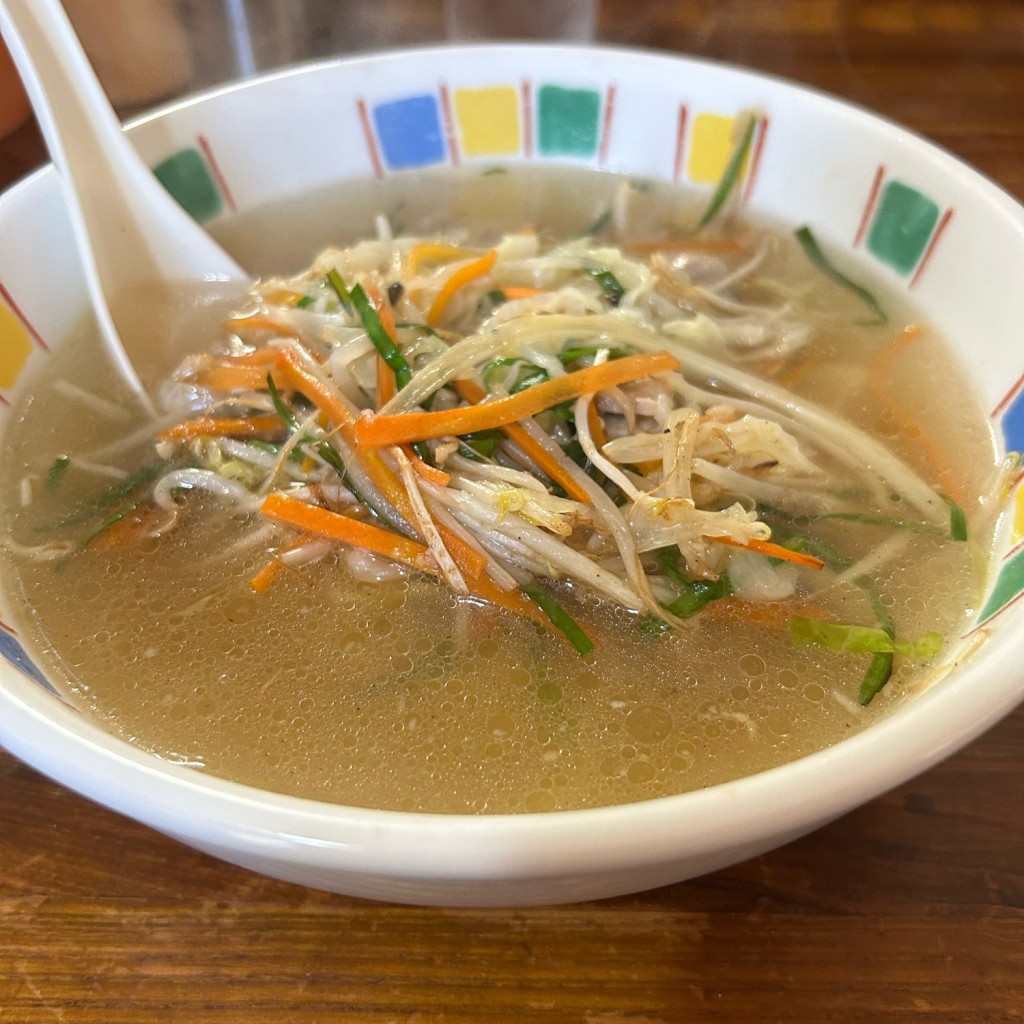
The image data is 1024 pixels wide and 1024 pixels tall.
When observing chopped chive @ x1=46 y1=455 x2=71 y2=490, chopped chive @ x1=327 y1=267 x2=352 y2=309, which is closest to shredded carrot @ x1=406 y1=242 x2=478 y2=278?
chopped chive @ x1=327 y1=267 x2=352 y2=309

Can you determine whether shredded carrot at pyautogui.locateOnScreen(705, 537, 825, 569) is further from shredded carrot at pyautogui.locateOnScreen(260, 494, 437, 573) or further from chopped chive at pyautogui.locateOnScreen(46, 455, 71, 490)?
chopped chive at pyautogui.locateOnScreen(46, 455, 71, 490)

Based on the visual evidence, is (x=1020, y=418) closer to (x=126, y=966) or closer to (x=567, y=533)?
(x=567, y=533)

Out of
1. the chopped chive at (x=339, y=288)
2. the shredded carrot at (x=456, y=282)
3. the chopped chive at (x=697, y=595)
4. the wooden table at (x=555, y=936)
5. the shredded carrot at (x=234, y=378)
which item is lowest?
the wooden table at (x=555, y=936)

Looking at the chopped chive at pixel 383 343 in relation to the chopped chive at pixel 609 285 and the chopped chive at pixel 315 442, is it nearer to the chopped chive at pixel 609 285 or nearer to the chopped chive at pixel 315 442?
the chopped chive at pixel 315 442

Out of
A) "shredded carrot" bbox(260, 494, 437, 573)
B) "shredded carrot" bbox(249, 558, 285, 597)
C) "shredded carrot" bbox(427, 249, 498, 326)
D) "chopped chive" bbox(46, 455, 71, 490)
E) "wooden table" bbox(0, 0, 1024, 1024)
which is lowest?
"wooden table" bbox(0, 0, 1024, 1024)

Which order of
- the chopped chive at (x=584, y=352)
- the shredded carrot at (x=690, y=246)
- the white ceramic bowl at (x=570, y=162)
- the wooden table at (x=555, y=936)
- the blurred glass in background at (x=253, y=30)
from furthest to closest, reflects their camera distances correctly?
the blurred glass in background at (x=253, y=30) < the shredded carrot at (x=690, y=246) < the chopped chive at (x=584, y=352) < the wooden table at (x=555, y=936) < the white ceramic bowl at (x=570, y=162)

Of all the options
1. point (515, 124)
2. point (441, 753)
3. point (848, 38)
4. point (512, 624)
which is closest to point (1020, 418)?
point (512, 624)

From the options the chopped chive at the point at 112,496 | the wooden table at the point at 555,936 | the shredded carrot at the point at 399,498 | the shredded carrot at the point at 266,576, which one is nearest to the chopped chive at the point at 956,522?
the wooden table at the point at 555,936
